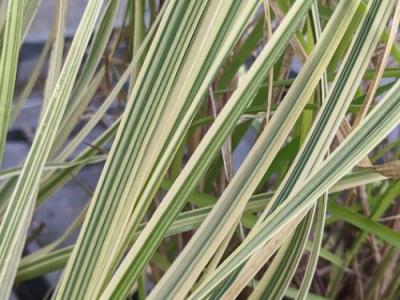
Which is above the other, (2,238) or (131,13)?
(131,13)

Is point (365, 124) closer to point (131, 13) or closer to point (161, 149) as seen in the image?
point (161, 149)

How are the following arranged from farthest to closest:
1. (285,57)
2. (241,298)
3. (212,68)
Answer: (241,298) → (285,57) → (212,68)

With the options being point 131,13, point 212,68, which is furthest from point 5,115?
point 131,13

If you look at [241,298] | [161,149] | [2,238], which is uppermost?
[161,149]

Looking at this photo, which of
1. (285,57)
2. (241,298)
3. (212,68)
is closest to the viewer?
(212,68)

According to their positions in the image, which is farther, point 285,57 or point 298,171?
point 285,57

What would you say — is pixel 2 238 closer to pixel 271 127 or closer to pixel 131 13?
pixel 271 127

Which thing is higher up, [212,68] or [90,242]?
[212,68]

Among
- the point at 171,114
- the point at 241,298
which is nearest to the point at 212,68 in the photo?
the point at 171,114

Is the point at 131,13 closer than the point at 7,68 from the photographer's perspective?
No
